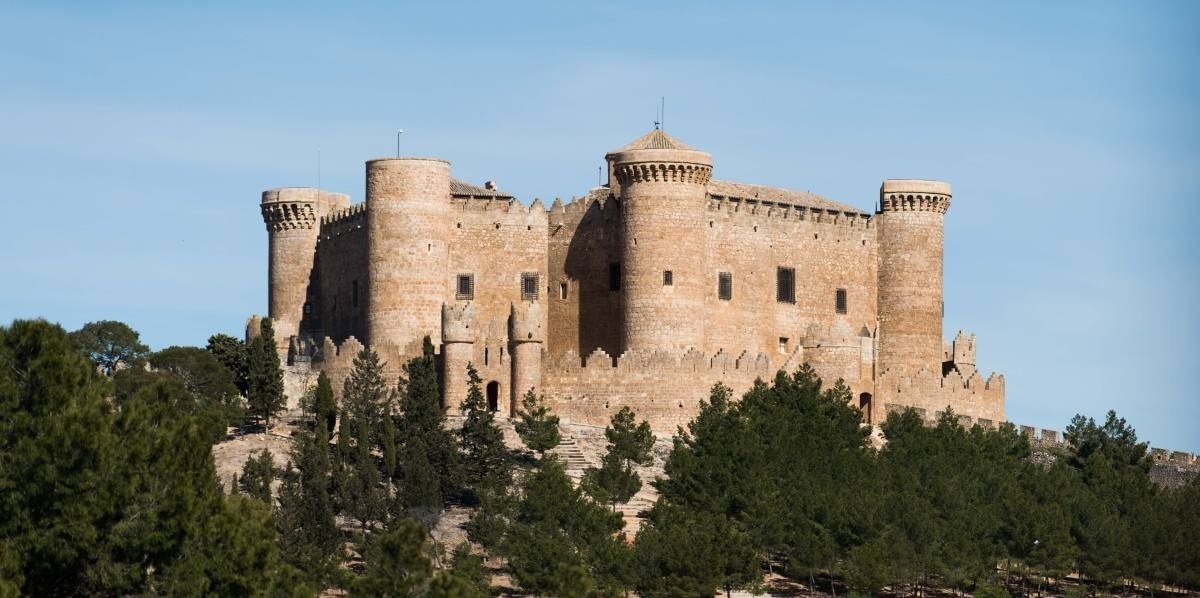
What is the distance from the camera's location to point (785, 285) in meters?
83.2


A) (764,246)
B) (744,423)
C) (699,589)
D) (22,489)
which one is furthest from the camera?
(764,246)

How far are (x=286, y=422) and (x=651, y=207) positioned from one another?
37.8ft

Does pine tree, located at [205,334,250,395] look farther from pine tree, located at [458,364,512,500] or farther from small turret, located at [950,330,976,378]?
small turret, located at [950,330,976,378]

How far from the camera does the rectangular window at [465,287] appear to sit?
261 ft

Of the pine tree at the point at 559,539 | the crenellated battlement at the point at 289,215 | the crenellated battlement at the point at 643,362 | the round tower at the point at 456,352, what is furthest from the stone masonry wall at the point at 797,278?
the pine tree at the point at 559,539

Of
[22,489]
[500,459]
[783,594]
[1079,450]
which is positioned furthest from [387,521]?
[1079,450]

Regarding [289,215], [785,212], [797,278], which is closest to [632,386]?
[797,278]

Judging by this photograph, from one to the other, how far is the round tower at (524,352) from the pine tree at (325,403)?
4.73m

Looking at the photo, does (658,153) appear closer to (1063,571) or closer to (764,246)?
(764,246)

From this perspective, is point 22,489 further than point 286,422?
No

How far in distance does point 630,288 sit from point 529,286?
139 inches

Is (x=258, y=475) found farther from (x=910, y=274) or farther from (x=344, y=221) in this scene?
(x=910, y=274)

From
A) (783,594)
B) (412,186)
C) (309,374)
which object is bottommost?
(783,594)

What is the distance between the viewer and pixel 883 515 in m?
70.9
